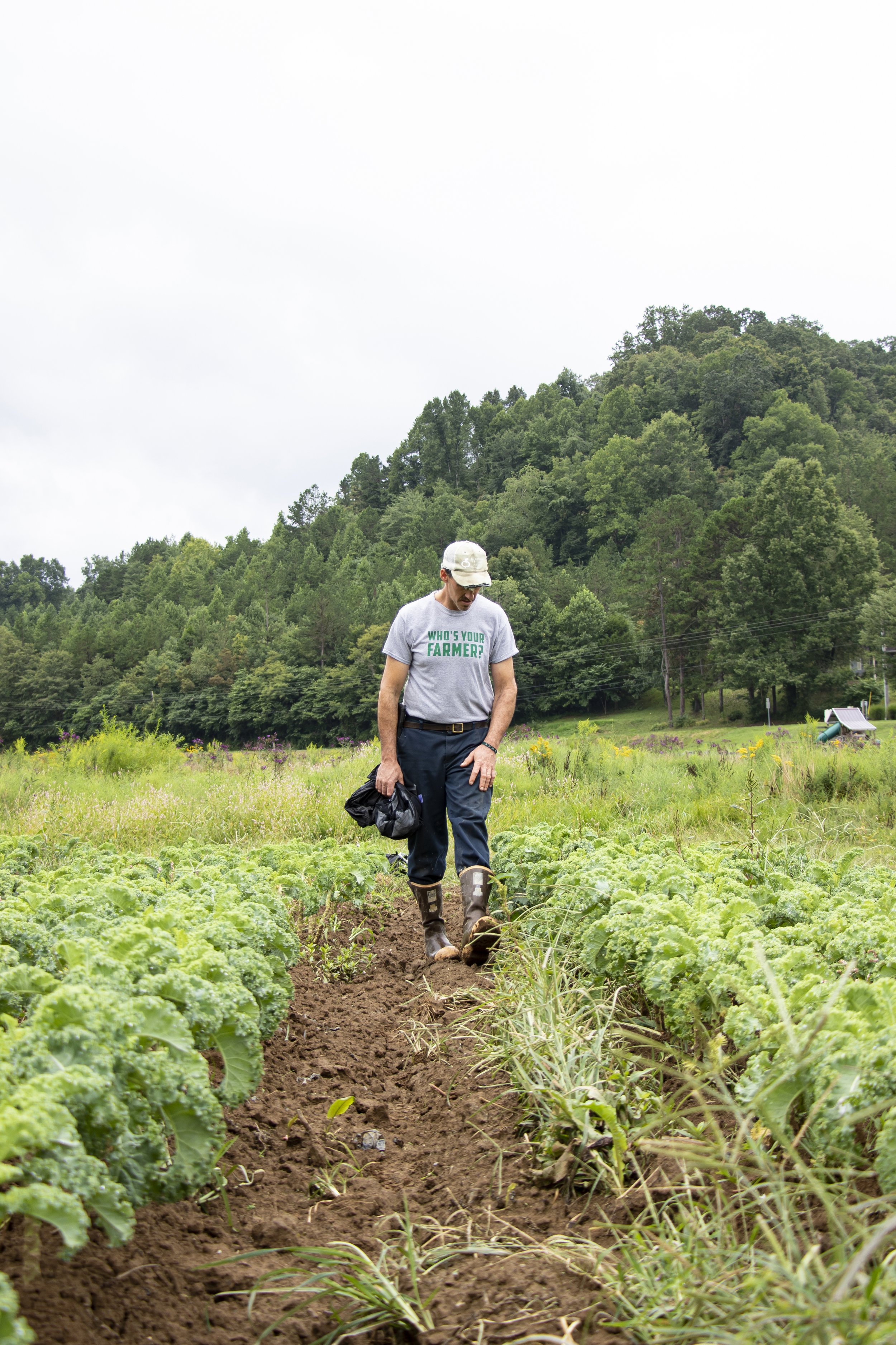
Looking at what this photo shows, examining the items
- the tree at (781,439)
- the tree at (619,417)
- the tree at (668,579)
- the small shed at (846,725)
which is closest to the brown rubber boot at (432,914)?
the small shed at (846,725)

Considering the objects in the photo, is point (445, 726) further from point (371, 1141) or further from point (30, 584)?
point (30, 584)

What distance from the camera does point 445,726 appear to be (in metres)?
4.84

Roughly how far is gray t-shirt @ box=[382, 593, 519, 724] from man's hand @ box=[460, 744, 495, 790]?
0.63 ft

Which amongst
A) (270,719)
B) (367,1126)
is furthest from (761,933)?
(270,719)

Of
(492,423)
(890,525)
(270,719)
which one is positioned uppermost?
(492,423)

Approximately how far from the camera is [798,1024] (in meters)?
2.19

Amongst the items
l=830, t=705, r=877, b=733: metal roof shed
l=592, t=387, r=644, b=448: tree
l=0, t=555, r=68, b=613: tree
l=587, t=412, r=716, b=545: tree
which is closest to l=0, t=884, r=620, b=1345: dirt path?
l=830, t=705, r=877, b=733: metal roof shed

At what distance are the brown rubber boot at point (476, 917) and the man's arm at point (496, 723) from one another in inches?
17.8

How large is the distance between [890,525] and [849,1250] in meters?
64.9

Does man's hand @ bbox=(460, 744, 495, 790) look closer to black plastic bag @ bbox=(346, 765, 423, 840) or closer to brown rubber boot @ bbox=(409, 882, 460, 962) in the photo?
black plastic bag @ bbox=(346, 765, 423, 840)

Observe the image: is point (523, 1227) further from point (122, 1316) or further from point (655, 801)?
point (655, 801)

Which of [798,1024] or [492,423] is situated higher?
[492,423]

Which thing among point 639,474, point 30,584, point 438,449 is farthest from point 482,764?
point 30,584

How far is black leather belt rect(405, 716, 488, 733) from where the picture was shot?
484 centimetres
